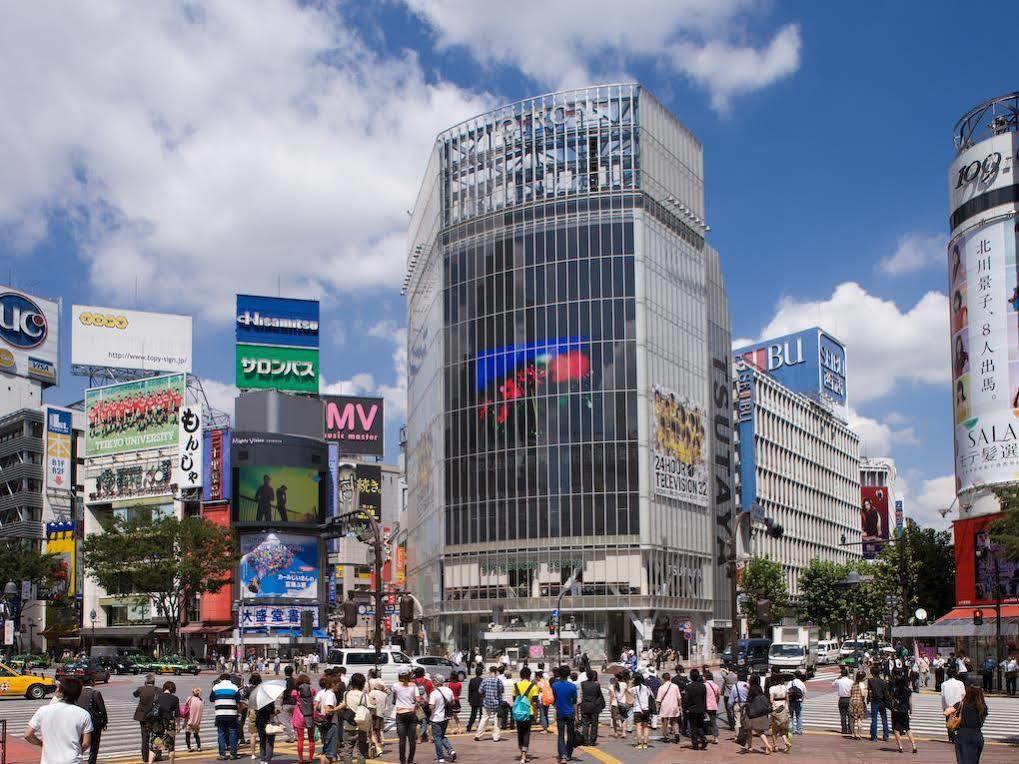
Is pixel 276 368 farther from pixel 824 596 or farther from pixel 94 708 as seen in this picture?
pixel 94 708

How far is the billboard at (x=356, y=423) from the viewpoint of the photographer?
173500mm

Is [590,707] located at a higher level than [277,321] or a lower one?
lower

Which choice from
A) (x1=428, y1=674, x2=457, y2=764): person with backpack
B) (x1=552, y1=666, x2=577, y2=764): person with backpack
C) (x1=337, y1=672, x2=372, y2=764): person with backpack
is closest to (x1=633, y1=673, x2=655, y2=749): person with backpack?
(x1=552, y1=666, x2=577, y2=764): person with backpack

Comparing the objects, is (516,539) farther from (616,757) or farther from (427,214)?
(616,757)

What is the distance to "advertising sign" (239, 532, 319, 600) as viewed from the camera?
117 metres

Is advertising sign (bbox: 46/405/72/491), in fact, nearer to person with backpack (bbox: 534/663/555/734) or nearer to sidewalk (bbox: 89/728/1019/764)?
sidewalk (bbox: 89/728/1019/764)

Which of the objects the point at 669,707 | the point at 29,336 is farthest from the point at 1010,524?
the point at 29,336

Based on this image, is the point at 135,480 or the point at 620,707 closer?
the point at 620,707

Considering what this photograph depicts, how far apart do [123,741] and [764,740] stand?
16704 millimetres

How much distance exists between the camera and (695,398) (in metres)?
102

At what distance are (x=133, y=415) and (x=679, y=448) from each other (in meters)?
59.7

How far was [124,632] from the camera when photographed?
406 ft

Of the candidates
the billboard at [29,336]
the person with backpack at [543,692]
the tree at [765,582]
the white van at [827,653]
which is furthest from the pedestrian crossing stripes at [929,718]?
the billboard at [29,336]

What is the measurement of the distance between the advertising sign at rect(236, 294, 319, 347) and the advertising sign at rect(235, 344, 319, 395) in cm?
84
